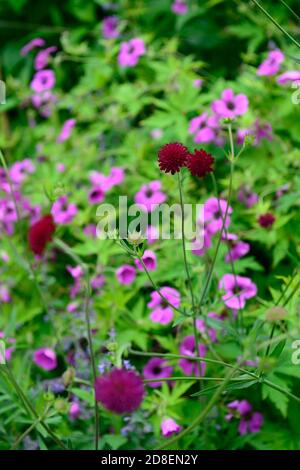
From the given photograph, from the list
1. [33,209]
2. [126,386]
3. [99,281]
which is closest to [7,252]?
[33,209]

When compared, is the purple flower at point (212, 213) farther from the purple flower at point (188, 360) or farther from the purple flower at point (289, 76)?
the purple flower at point (289, 76)

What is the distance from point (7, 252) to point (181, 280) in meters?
0.72

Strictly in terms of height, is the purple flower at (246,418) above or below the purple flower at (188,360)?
below

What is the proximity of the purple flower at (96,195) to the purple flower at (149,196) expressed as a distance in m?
0.13

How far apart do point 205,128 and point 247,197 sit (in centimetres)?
20

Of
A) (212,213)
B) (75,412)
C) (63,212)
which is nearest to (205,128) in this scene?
(212,213)

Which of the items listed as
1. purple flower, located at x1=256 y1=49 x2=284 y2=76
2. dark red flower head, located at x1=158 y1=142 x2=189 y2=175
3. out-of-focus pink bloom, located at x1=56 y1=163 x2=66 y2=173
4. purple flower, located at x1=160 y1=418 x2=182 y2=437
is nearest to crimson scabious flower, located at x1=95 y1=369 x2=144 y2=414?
dark red flower head, located at x1=158 y1=142 x2=189 y2=175

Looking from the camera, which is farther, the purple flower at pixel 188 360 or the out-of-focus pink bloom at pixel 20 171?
the out-of-focus pink bloom at pixel 20 171

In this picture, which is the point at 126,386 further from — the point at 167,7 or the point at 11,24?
the point at 11,24

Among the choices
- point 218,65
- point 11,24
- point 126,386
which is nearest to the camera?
point 126,386

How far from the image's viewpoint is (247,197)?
1731 millimetres

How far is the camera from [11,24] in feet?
9.43

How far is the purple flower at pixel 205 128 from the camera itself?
1.72 meters

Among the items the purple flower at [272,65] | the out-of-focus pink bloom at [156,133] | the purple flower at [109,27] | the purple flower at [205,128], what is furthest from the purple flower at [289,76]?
the purple flower at [109,27]
